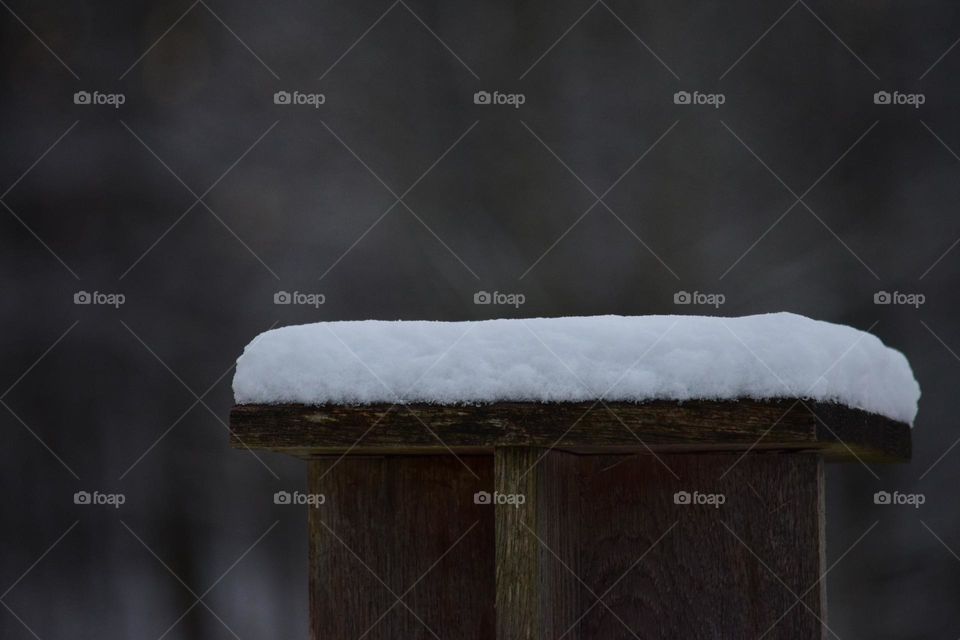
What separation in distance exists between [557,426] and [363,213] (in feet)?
14.5

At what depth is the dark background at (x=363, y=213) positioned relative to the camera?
17.8ft

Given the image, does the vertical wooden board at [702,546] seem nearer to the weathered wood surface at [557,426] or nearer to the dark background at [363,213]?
the weathered wood surface at [557,426]

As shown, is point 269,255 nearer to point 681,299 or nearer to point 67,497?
point 67,497

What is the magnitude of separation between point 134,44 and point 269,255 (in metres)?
1.40

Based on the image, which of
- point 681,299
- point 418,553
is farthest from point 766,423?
point 681,299

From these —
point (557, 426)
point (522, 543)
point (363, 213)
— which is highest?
point (363, 213)

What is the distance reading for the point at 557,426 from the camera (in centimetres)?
164

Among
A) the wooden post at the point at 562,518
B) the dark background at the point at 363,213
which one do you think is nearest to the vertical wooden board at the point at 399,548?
the wooden post at the point at 562,518

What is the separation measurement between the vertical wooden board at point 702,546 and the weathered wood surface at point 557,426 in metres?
0.13

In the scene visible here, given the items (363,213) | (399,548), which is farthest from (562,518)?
(363,213)

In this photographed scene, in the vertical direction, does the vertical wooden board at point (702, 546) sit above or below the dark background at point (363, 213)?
below

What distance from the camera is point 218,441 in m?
5.82

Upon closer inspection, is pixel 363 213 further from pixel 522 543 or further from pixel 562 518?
pixel 522 543

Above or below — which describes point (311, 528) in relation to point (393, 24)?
below
